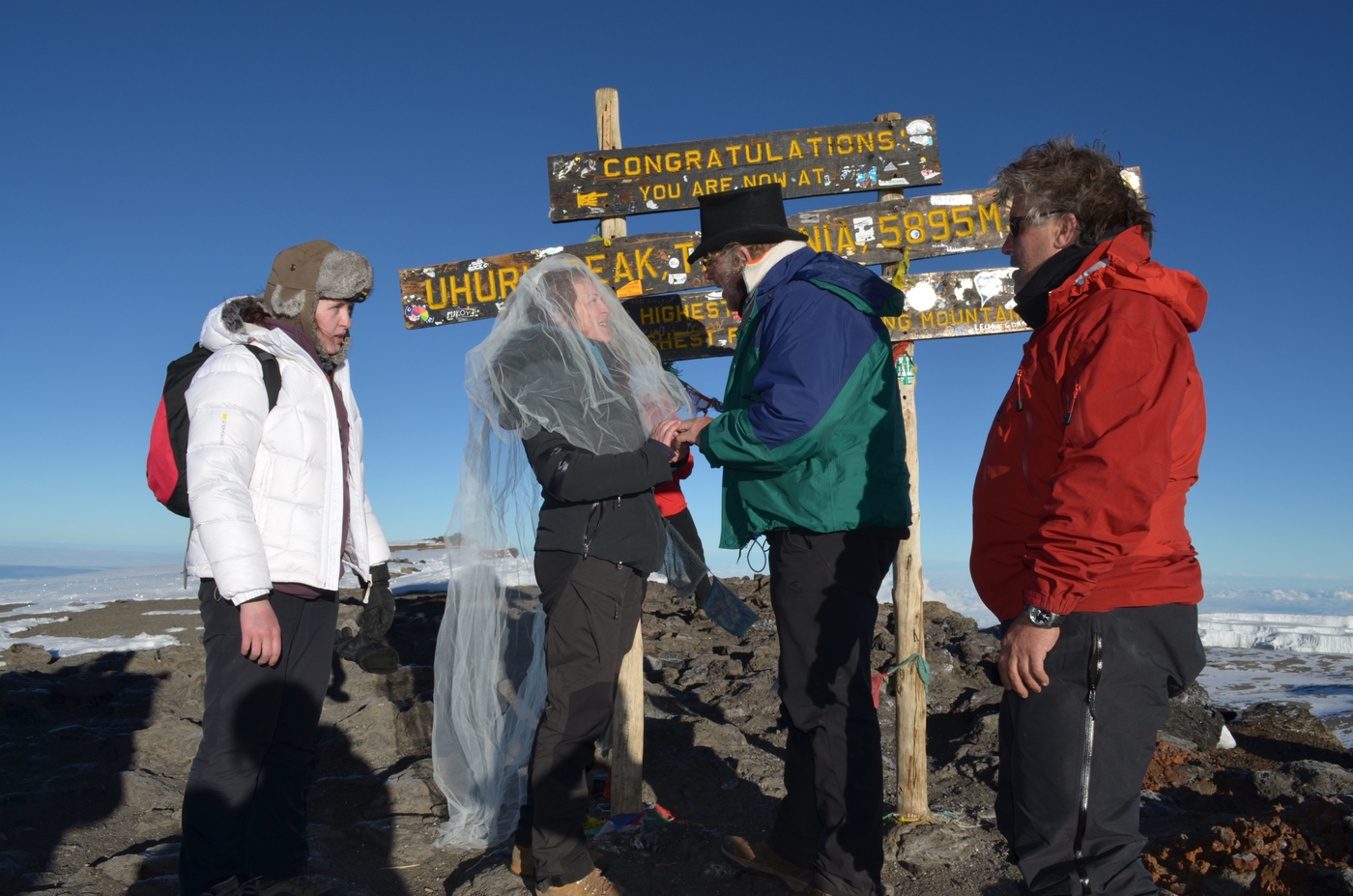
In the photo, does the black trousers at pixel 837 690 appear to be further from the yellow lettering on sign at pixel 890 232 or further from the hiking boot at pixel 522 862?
the yellow lettering on sign at pixel 890 232

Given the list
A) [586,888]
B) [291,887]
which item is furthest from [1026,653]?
[291,887]

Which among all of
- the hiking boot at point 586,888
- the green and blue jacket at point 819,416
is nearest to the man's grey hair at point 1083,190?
the green and blue jacket at point 819,416

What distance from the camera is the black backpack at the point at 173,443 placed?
2340 millimetres

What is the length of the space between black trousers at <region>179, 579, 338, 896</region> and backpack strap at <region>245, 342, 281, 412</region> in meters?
0.53

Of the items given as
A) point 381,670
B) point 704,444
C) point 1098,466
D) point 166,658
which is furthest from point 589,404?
point 166,658

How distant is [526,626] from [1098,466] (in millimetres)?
2275

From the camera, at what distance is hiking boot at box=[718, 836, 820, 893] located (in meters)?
2.76

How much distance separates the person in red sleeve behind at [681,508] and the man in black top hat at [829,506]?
1.82ft

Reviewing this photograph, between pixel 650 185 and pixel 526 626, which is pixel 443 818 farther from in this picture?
pixel 650 185

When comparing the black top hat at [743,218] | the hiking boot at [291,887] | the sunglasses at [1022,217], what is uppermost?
the black top hat at [743,218]

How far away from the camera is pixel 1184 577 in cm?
170

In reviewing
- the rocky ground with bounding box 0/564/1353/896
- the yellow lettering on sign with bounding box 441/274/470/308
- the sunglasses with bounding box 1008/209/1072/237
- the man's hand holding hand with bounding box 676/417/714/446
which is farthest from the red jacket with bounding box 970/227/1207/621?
the yellow lettering on sign with bounding box 441/274/470/308

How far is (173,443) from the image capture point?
92.0 inches

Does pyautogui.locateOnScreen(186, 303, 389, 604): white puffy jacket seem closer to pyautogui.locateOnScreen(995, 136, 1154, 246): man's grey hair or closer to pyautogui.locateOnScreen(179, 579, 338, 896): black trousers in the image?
pyautogui.locateOnScreen(179, 579, 338, 896): black trousers
